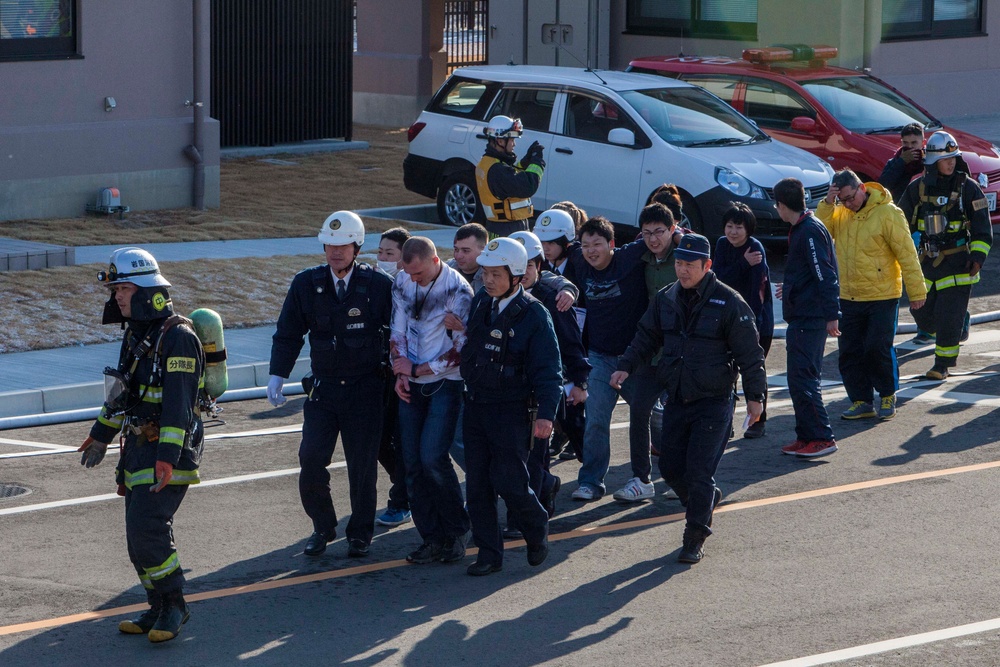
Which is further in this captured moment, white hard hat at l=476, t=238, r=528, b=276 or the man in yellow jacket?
the man in yellow jacket

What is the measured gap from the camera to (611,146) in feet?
52.5

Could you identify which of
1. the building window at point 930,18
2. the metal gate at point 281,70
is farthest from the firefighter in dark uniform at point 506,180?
the building window at point 930,18

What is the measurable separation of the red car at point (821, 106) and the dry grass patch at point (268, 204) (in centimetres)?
409

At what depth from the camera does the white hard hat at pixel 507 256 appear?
23.4 ft

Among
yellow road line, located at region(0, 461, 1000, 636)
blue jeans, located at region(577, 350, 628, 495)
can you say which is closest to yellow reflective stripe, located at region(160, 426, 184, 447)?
yellow road line, located at region(0, 461, 1000, 636)

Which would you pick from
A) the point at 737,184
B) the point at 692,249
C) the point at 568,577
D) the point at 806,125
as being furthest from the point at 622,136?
the point at 568,577

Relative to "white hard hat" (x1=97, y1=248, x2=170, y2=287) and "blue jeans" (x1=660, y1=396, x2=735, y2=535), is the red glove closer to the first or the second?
"white hard hat" (x1=97, y1=248, x2=170, y2=287)

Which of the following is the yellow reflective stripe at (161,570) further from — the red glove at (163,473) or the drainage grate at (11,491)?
the drainage grate at (11,491)

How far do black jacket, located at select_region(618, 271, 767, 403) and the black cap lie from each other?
13 centimetres

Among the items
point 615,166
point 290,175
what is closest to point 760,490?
point 615,166

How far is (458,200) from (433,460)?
1003 cm

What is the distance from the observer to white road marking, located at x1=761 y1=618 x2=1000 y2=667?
6043 millimetres

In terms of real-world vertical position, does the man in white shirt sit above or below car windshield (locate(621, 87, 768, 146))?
below

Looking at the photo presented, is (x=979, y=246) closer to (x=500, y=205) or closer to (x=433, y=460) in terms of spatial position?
(x=500, y=205)
